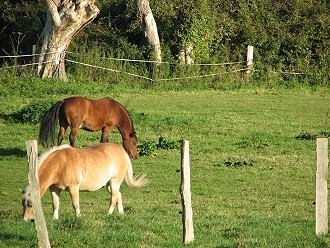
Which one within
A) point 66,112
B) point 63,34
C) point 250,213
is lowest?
point 250,213

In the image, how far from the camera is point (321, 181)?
40.2 ft

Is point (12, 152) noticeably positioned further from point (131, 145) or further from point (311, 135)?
point (311, 135)

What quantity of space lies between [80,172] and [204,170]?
6.35 metres

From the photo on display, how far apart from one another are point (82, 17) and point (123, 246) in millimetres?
20340

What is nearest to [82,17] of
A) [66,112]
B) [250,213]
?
[66,112]

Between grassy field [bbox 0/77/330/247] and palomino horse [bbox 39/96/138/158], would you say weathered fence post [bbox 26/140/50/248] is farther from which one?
palomino horse [bbox 39/96/138/158]

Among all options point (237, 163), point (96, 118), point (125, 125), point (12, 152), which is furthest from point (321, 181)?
point (12, 152)

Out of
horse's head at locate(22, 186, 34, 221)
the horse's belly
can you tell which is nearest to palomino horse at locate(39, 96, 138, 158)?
the horse's belly

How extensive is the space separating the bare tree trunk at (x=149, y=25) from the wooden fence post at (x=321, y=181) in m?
22.5

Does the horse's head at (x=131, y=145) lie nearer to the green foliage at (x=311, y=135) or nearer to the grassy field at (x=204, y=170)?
the grassy field at (x=204, y=170)

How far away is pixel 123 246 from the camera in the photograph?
11.5 meters

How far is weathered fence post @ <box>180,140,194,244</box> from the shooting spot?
1142 centimetres

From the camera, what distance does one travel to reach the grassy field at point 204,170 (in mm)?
12305

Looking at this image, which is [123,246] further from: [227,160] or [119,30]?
[119,30]
